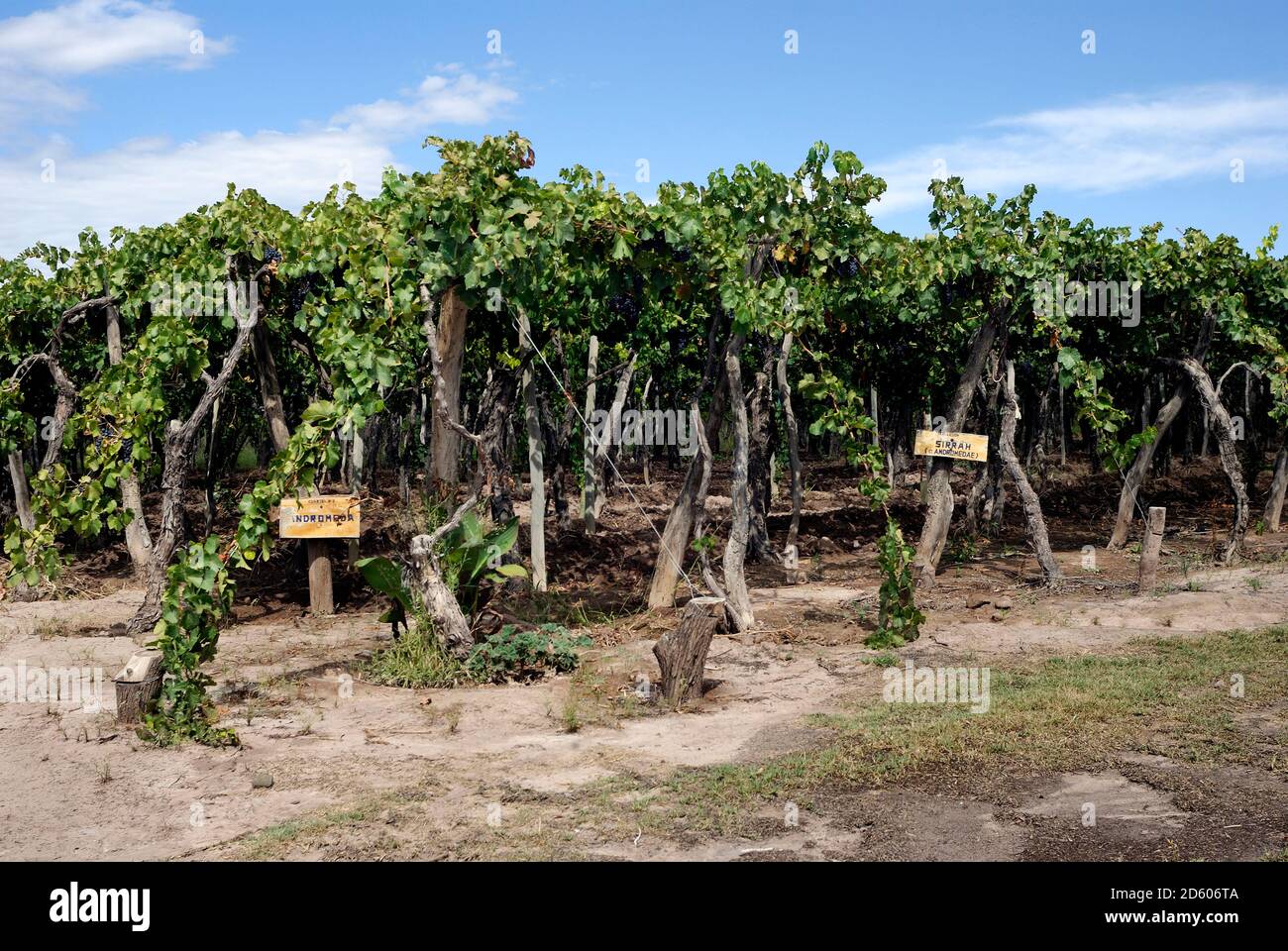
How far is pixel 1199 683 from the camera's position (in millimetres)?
7184

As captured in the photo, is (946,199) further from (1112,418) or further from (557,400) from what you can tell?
(557,400)

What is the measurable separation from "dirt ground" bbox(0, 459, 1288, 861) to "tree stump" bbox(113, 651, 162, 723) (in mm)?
160

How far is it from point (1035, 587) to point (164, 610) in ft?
25.2

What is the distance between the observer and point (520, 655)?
7.69m

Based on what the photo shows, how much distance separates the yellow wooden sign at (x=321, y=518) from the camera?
30.5 ft

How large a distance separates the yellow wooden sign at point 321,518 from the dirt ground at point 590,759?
2.67 ft

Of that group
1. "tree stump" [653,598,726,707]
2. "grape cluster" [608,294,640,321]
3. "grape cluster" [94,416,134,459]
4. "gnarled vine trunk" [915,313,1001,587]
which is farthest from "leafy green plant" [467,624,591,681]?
"grape cluster" [608,294,640,321]

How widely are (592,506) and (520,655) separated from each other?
690 centimetres

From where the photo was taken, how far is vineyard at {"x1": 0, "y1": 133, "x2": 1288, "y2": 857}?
20.9ft

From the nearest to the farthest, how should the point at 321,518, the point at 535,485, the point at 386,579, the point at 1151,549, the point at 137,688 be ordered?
the point at 137,688
the point at 386,579
the point at 321,518
the point at 1151,549
the point at 535,485

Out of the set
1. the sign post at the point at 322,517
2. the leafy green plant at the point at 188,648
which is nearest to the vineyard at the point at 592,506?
the leafy green plant at the point at 188,648

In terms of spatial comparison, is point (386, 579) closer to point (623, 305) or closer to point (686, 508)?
point (686, 508)

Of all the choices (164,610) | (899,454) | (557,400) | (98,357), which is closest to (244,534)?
(164,610)

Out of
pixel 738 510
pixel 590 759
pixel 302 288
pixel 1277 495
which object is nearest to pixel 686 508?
pixel 738 510
